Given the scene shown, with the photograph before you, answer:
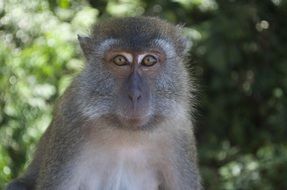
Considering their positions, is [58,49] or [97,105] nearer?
[97,105]

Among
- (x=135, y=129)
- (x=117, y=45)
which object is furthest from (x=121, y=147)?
(x=117, y=45)

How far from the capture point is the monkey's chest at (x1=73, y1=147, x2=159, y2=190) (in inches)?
219

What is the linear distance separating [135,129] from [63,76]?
5.51 ft

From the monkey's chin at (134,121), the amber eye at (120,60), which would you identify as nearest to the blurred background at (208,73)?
the amber eye at (120,60)

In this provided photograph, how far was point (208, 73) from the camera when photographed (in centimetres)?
877

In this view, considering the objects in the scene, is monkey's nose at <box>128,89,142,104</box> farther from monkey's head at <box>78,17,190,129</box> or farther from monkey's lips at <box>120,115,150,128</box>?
monkey's lips at <box>120,115,150,128</box>

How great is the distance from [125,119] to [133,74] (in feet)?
0.97

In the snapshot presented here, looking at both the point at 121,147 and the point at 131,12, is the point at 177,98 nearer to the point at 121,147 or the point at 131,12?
the point at 121,147

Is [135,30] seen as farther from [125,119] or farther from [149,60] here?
[125,119]

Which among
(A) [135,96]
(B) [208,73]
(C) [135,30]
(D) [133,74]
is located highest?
(C) [135,30]

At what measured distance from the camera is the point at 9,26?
6770 millimetres

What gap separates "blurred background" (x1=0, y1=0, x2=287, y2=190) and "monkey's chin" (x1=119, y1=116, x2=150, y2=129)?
2.68ft

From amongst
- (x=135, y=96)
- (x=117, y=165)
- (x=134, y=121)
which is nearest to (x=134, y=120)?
(x=134, y=121)

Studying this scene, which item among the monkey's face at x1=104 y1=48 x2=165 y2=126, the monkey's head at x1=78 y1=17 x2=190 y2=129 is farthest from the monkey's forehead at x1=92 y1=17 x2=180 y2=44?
the monkey's face at x1=104 y1=48 x2=165 y2=126
